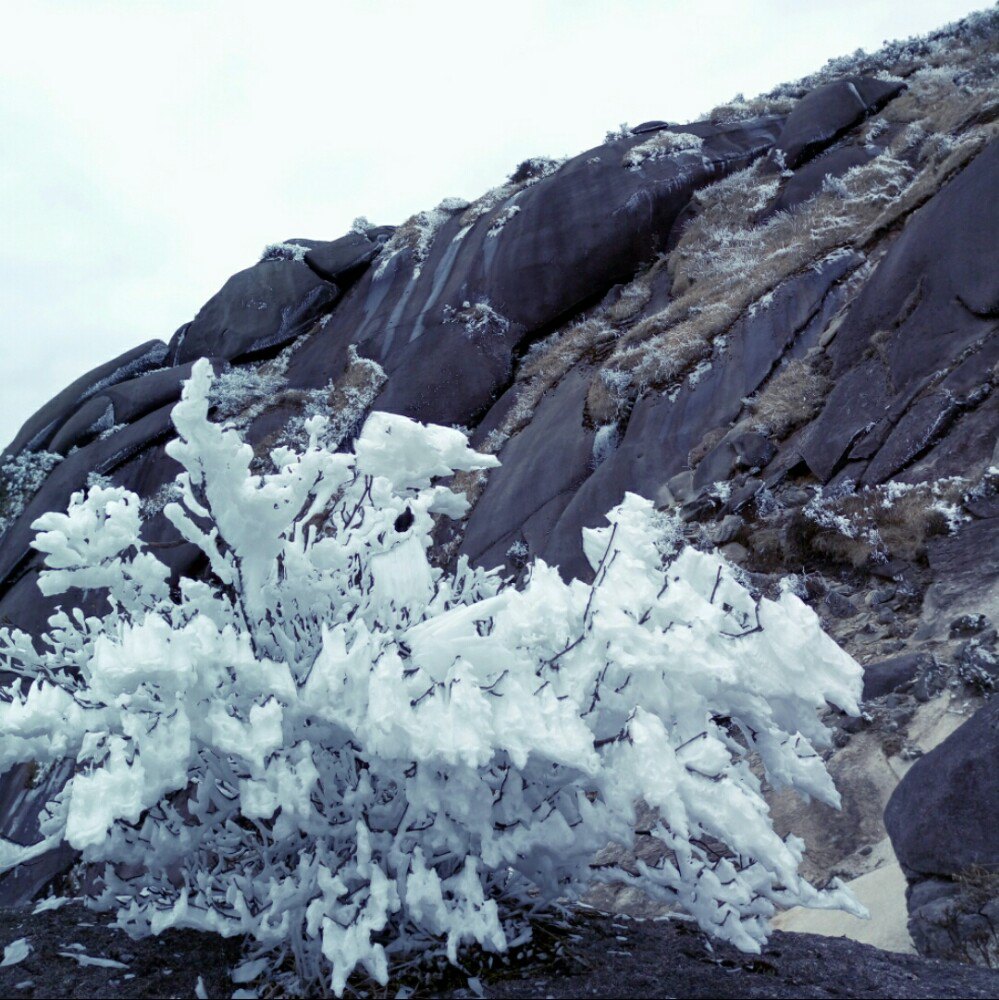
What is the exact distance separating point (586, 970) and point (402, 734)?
4.00 ft

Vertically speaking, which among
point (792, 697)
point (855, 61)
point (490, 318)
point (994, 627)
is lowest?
point (994, 627)

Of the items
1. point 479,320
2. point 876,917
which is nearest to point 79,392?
point 479,320

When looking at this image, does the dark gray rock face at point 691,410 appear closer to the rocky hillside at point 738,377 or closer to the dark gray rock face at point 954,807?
the rocky hillside at point 738,377

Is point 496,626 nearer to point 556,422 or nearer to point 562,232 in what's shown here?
point 556,422

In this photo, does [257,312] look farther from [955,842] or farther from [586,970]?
[586,970]

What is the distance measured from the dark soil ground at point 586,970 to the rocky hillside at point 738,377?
2.79 ft

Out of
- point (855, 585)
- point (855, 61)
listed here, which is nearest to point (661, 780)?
point (855, 585)

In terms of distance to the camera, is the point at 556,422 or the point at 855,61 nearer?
the point at 556,422

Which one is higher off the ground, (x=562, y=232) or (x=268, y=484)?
(x=562, y=232)

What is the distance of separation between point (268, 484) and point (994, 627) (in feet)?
17.1

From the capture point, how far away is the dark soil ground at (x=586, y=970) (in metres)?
2.78

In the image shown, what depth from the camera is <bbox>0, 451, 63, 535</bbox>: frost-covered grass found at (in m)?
22.0

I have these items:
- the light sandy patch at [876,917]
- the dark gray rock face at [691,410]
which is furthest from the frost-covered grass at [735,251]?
the light sandy patch at [876,917]

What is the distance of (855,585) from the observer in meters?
7.65
